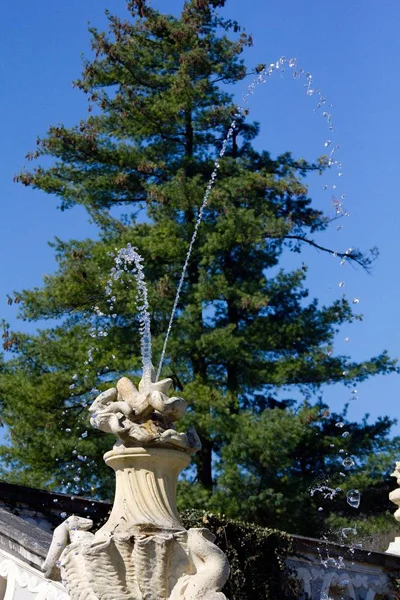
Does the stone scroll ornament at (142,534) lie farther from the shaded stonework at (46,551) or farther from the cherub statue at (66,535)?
the shaded stonework at (46,551)

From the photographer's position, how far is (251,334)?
18656 mm

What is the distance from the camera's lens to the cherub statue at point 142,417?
561 cm

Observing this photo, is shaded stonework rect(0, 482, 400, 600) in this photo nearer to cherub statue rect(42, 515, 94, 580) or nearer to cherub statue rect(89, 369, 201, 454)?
cherub statue rect(42, 515, 94, 580)

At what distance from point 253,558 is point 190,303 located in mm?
9613

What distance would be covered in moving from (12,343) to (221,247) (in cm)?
391

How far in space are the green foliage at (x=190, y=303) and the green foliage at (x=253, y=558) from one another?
269 inches

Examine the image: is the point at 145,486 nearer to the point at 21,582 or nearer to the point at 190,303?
the point at 21,582

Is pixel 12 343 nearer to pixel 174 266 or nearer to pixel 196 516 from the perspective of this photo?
pixel 174 266

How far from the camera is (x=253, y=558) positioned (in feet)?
31.0

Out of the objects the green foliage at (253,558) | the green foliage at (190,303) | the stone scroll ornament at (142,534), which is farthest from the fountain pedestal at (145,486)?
the green foliage at (190,303)

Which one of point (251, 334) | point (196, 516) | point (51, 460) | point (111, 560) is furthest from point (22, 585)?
point (251, 334)

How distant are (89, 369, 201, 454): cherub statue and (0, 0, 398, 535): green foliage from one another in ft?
35.3

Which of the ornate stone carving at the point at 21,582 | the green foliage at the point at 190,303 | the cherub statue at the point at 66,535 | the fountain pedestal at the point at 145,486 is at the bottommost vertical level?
the ornate stone carving at the point at 21,582

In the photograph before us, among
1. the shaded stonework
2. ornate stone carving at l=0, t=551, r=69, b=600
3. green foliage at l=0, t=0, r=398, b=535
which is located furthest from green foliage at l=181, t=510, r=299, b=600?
green foliage at l=0, t=0, r=398, b=535
